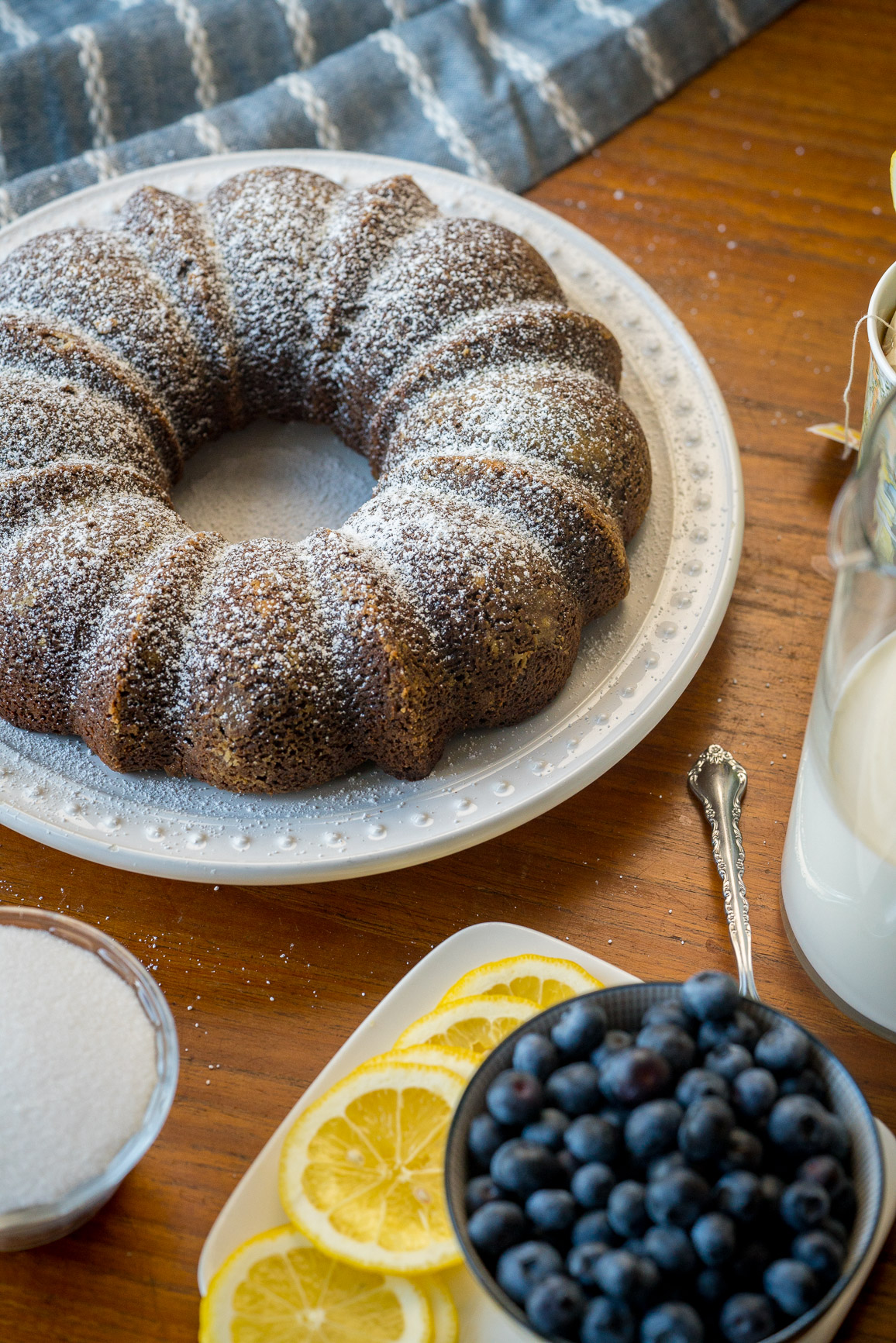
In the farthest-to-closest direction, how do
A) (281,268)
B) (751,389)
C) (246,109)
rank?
(246,109)
(751,389)
(281,268)

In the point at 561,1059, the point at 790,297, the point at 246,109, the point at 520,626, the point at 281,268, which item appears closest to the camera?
the point at 561,1059

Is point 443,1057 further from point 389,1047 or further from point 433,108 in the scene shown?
point 433,108

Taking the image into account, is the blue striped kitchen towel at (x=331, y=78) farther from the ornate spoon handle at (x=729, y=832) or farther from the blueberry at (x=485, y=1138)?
the blueberry at (x=485, y=1138)

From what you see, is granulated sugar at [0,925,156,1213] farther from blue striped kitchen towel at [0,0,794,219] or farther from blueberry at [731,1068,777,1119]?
blue striped kitchen towel at [0,0,794,219]

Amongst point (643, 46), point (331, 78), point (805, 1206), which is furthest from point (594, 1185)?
point (643, 46)

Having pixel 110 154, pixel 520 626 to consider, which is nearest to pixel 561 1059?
pixel 520 626

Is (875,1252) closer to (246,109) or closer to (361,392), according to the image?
(361,392)

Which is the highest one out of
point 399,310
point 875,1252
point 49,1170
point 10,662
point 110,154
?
point 110,154
